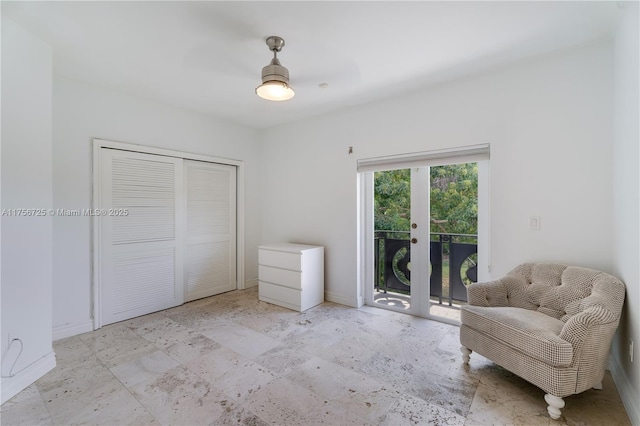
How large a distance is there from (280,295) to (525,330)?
98.9 inches

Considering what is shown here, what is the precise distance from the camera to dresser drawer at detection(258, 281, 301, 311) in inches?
131

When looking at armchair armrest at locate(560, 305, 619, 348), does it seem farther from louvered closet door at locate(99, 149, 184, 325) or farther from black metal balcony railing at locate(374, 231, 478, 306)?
louvered closet door at locate(99, 149, 184, 325)

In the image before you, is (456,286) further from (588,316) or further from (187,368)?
(187,368)

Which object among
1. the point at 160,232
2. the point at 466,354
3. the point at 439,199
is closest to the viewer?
the point at 466,354

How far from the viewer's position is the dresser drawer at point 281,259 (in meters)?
3.33

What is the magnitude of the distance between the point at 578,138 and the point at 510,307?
1430mm

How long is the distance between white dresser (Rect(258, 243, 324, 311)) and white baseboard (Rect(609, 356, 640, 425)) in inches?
103

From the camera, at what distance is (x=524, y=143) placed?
2410 millimetres

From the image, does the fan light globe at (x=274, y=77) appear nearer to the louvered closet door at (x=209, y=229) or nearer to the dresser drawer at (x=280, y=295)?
the louvered closet door at (x=209, y=229)

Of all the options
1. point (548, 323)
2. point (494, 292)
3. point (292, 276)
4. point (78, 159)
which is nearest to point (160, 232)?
point (78, 159)

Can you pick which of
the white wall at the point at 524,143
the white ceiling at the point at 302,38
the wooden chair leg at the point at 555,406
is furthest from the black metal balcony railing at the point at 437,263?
the white ceiling at the point at 302,38

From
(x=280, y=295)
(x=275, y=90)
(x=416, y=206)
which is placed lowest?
(x=280, y=295)

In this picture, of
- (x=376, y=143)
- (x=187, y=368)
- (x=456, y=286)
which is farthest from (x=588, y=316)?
(x=187, y=368)

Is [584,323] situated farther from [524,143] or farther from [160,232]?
[160,232]
